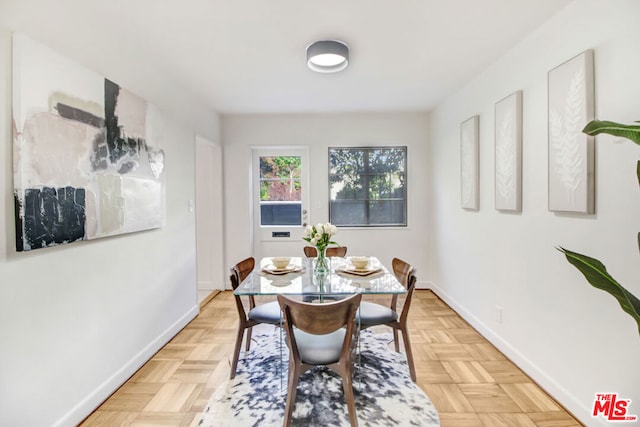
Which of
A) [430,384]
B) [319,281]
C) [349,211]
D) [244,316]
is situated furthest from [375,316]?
[349,211]

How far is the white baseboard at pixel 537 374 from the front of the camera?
1.70 m

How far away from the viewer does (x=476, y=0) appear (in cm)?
176

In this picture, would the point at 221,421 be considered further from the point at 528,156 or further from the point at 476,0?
the point at 476,0

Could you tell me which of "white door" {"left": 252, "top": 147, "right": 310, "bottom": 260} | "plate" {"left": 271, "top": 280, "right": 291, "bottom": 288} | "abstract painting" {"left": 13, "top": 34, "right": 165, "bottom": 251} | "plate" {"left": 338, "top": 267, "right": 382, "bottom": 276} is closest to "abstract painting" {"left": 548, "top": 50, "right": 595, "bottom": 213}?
"plate" {"left": 338, "top": 267, "right": 382, "bottom": 276}

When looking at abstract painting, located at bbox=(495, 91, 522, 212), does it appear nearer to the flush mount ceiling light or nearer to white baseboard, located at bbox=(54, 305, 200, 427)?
the flush mount ceiling light

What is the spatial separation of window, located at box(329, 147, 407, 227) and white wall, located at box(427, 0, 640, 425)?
3.89 feet

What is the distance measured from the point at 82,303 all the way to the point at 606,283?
2.38 metres

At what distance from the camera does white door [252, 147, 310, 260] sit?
4.29 meters

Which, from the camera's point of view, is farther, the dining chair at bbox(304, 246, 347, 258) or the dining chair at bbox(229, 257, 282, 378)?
the dining chair at bbox(304, 246, 347, 258)

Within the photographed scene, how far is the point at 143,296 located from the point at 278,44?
2090mm

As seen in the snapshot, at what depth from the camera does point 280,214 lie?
433cm

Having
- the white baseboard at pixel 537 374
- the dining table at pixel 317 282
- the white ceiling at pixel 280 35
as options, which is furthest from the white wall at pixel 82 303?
the white baseboard at pixel 537 374

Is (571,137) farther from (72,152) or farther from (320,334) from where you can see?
(72,152)

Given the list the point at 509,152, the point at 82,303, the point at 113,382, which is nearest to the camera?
the point at 82,303
